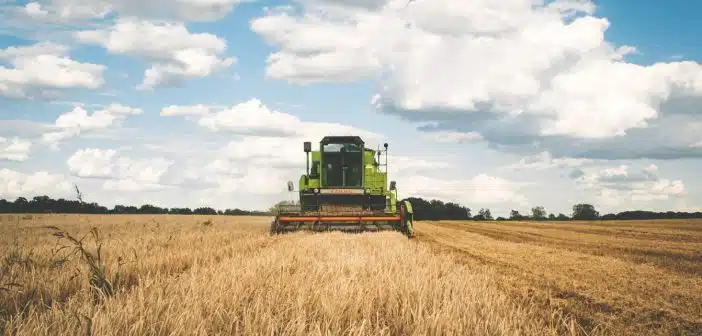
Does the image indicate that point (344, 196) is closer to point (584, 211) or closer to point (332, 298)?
point (332, 298)

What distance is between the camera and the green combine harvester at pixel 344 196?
16156 mm

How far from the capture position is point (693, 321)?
5.00 metres

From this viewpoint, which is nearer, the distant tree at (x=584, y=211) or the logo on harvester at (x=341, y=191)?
the logo on harvester at (x=341, y=191)

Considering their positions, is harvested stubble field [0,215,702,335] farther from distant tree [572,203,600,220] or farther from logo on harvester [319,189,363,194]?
distant tree [572,203,600,220]

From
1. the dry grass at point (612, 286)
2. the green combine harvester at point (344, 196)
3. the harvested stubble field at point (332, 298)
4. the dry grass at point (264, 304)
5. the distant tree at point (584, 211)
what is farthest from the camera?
the distant tree at point (584, 211)

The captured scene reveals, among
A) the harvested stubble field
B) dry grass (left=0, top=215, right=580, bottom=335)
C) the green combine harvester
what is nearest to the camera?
dry grass (left=0, top=215, right=580, bottom=335)

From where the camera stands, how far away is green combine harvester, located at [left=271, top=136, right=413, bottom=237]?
636 inches

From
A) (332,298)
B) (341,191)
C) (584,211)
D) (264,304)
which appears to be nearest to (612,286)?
(332,298)

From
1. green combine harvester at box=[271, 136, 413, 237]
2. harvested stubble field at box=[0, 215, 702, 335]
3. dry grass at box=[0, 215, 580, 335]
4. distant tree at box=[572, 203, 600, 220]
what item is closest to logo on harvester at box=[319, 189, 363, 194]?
green combine harvester at box=[271, 136, 413, 237]

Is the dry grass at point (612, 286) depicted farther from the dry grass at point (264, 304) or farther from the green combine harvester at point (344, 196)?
the green combine harvester at point (344, 196)

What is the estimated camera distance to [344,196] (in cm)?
1839

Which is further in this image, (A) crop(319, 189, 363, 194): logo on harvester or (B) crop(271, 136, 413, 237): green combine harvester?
(A) crop(319, 189, 363, 194): logo on harvester

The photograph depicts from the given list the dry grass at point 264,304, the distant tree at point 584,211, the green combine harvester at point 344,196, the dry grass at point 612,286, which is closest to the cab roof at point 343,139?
the green combine harvester at point 344,196

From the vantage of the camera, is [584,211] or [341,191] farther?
[584,211]
